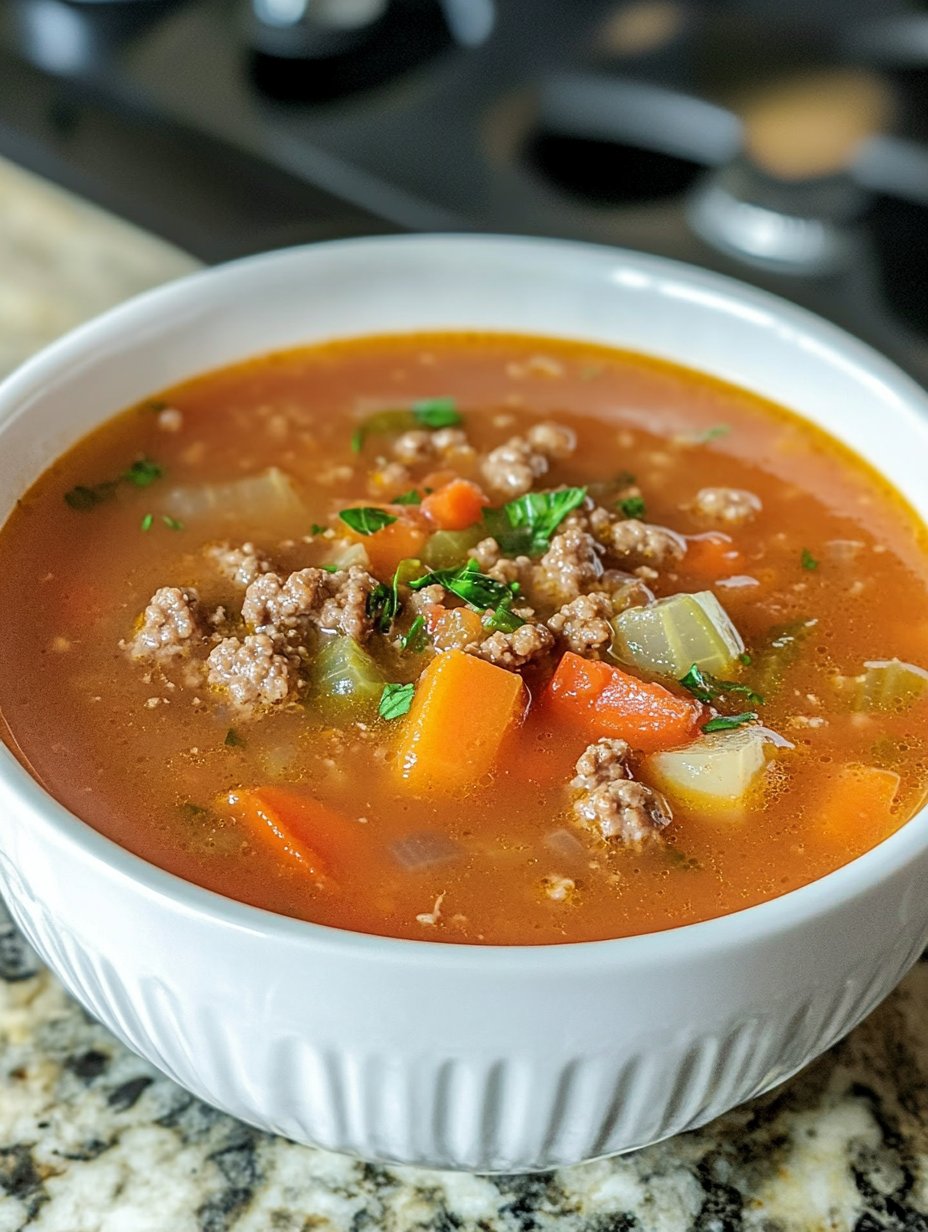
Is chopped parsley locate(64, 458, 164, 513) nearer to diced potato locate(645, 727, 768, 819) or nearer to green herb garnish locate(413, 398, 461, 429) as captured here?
green herb garnish locate(413, 398, 461, 429)

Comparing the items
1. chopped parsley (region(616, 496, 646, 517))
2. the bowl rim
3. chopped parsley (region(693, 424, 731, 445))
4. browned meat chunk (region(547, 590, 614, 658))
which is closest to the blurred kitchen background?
chopped parsley (region(693, 424, 731, 445))

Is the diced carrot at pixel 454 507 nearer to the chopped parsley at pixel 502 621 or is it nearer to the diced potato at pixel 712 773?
the chopped parsley at pixel 502 621

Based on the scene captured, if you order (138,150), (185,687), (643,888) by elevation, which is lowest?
(138,150)

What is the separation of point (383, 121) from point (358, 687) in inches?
96.5

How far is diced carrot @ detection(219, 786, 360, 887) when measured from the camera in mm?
1840

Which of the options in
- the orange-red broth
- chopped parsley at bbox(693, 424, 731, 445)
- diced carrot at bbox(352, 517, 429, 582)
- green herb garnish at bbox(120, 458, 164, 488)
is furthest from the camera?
chopped parsley at bbox(693, 424, 731, 445)

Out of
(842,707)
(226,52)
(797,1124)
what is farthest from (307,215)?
(797,1124)

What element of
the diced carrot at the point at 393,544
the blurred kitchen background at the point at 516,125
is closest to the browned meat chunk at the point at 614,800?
the diced carrot at the point at 393,544

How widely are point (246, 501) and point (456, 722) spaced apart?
61 cm

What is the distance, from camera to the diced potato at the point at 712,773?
1.96 meters

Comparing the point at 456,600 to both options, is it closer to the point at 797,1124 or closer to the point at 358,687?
the point at 358,687

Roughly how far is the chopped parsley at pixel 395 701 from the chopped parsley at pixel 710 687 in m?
0.37

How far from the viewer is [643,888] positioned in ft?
6.05

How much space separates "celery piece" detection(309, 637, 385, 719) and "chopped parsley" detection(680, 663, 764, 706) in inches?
15.9
